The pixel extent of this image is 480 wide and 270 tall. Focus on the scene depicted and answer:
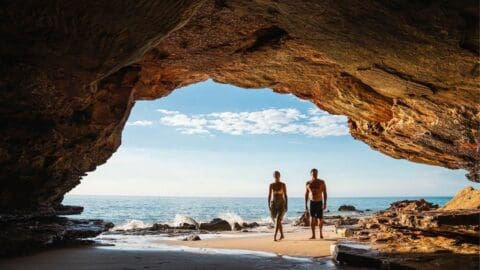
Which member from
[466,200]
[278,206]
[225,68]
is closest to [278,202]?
[278,206]

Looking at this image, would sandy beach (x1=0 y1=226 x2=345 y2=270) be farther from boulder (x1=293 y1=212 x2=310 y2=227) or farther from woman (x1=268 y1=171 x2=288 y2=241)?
boulder (x1=293 y1=212 x2=310 y2=227)

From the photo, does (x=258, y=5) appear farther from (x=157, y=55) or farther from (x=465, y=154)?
(x=465, y=154)

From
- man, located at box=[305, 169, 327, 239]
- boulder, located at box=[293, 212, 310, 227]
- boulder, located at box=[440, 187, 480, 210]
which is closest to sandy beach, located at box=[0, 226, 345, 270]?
man, located at box=[305, 169, 327, 239]

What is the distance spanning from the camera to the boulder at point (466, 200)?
9129mm

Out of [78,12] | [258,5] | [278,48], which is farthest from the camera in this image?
[278,48]

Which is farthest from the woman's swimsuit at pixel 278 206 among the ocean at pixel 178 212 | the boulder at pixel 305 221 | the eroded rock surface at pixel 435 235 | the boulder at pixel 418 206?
the ocean at pixel 178 212

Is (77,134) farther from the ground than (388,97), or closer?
closer

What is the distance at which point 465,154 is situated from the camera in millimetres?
10727

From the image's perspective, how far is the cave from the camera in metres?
4.67

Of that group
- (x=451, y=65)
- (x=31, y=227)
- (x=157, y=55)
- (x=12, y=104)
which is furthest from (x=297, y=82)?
(x=31, y=227)

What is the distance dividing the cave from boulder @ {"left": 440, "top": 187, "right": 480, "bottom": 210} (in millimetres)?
1104

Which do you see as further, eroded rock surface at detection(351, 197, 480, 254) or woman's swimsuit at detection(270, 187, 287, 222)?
woman's swimsuit at detection(270, 187, 287, 222)

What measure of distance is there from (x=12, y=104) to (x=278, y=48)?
531cm

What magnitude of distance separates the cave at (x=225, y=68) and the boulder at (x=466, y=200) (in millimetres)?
1104
